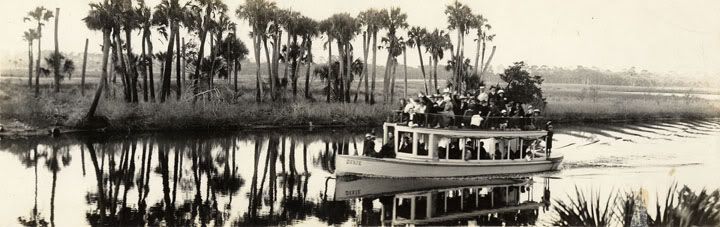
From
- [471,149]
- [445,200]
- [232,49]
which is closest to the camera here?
[445,200]

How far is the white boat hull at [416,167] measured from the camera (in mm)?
19484

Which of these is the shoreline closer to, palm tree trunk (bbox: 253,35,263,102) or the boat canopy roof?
palm tree trunk (bbox: 253,35,263,102)

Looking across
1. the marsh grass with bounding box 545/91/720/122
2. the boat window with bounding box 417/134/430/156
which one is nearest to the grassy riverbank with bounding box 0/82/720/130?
the marsh grass with bounding box 545/91/720/122

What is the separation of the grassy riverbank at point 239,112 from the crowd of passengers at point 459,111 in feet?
45.5

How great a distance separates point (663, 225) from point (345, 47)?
33.7 metres

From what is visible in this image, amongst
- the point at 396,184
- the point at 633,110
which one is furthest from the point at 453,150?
the point at 633,110

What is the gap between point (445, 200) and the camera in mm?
18109

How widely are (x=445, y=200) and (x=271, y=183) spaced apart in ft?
14.7

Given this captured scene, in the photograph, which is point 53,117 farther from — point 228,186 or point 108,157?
point 228,186

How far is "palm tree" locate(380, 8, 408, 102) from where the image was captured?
4473cm

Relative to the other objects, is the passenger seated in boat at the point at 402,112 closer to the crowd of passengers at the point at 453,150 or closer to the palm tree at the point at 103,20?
the crowd of passengers at the point at 453,150

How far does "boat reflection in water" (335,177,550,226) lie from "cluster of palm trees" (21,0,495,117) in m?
17.3

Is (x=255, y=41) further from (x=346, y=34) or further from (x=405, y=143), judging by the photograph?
(x=405, y=143)

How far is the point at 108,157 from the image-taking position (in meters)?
24.3
